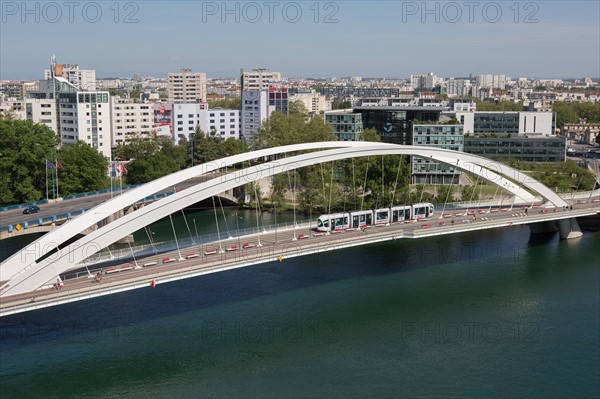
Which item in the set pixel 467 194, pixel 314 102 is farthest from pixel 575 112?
pixel 467 194

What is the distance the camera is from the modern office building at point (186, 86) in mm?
97750

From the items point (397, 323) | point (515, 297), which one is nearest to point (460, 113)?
point (515, 297)

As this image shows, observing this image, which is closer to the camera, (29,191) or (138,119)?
(29,191)

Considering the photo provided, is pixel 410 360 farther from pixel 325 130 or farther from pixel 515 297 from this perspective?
pixel 325 130

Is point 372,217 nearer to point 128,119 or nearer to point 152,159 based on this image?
point 152,159

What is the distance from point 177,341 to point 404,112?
33.6 metres

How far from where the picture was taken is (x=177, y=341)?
732 inches

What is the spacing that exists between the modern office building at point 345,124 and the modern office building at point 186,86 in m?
51.5

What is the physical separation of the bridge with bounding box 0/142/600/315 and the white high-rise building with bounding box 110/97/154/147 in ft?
104

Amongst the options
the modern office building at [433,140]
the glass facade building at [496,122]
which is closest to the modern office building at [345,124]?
the modern office building at [433,140]

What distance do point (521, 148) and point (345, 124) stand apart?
12974 millimetres

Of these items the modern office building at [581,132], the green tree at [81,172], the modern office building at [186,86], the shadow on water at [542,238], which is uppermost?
the modern office building at [186,86]

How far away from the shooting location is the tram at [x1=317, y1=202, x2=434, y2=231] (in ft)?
80.9

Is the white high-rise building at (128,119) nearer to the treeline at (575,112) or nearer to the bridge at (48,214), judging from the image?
the bridge at (48,214)
